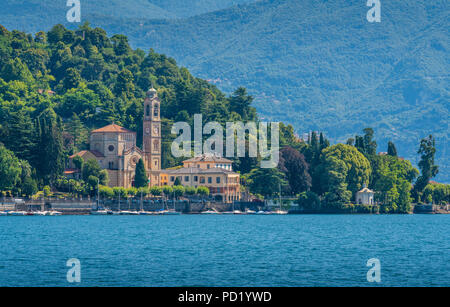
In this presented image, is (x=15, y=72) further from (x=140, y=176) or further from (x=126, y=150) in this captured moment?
(x=140, y=176)

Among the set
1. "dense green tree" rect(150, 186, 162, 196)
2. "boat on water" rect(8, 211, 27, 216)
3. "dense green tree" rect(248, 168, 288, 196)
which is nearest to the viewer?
Answer: "boat on water" rect(8, 211, 27, 216)

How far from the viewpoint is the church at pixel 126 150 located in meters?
133

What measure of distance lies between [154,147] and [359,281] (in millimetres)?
93628

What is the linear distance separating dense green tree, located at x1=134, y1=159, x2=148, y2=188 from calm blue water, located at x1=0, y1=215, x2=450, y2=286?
108 feet

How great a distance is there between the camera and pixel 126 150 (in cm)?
13488

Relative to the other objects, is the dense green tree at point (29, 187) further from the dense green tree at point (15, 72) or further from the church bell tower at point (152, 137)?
the dense green tree at point (15, 72)

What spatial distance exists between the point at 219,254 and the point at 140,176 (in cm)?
7009

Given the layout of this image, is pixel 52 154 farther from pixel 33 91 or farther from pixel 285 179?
pixel 33 91

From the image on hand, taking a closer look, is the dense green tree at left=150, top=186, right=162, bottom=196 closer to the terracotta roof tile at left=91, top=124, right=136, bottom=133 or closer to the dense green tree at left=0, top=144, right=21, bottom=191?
the terracotta roof tile at left=91, top=124, right=136, bottom=133

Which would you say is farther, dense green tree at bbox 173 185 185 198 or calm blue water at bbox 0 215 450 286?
dense green tree at bbox 173 185 185 198

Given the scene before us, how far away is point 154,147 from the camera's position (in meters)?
137

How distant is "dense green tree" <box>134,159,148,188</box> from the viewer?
419 feet

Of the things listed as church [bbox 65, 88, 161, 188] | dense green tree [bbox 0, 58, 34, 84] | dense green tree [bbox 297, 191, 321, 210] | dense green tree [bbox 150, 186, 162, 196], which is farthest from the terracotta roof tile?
dense green tree [bbox 0, 58, 34, 84]

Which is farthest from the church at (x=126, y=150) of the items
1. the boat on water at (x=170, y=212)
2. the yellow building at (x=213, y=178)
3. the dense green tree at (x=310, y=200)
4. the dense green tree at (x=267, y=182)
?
the dense green tree at (x=310, y=200)
